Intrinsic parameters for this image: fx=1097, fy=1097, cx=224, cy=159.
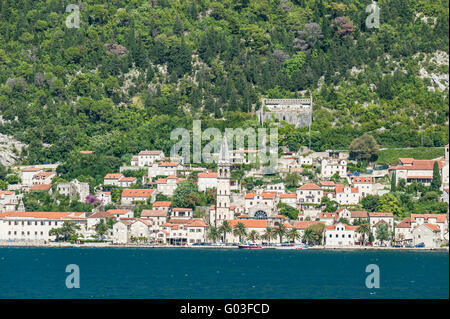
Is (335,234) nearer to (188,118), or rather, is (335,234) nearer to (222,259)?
(222,259)

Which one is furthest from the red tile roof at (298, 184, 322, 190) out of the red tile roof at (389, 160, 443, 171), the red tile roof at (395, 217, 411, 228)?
the red tile roof at (395, 217, 411, 228)

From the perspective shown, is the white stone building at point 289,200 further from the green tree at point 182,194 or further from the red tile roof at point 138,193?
the red tile roof at point 138,193

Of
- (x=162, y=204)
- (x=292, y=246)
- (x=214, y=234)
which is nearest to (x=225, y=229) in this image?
(x=214, y=234)

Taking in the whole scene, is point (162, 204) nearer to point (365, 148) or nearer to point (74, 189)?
point (74, 189)

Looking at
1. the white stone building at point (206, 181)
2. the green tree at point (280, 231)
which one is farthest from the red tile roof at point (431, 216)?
the white stone building at point (206, 181)

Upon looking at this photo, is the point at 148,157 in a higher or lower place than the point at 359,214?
higher
